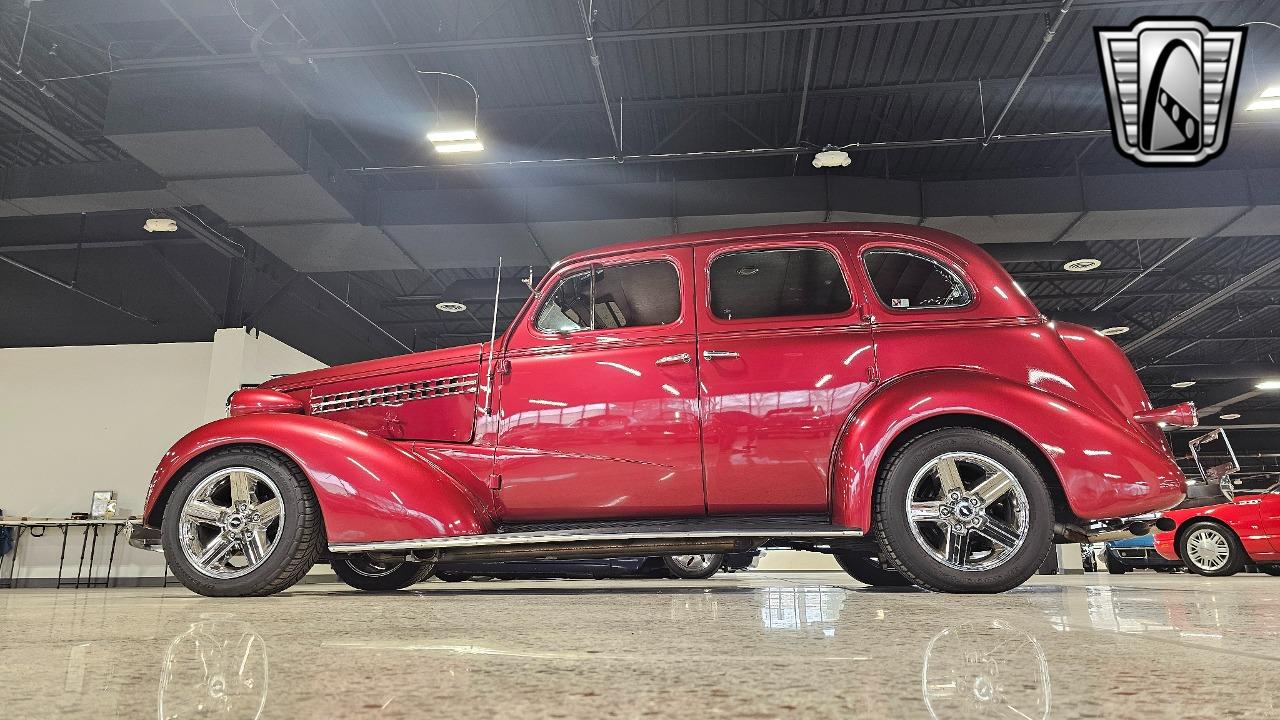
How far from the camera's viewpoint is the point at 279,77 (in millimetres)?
8742

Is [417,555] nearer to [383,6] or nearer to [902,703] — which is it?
[902,703]

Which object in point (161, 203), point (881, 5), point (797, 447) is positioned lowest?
point (797, 447)

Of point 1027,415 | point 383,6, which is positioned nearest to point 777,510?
point 1027,415

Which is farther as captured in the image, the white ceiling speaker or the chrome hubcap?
the white ceiling speaker

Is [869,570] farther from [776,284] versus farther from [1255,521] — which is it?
[1255,521]

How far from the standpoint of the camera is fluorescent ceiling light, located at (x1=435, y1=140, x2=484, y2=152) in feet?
31.2

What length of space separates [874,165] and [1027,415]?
9705mm

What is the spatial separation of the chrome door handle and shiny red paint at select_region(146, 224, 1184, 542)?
0.9 inches

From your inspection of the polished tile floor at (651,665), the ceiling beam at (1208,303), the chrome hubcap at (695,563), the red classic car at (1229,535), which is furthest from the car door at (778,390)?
the ceiling beam at (1208,303)

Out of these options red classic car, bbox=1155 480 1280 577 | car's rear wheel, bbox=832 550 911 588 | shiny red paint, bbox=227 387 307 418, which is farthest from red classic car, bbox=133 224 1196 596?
red classic car, bbox=1155 480 1280 577

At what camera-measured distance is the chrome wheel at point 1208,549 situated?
9.73 metres

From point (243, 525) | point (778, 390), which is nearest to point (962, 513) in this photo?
point (778, 390)

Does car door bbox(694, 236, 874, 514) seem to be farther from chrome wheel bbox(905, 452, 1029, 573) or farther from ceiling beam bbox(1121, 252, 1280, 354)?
ceiling beam bbox(1121, 252, 1280, 354)

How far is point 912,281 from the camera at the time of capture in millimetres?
3717
